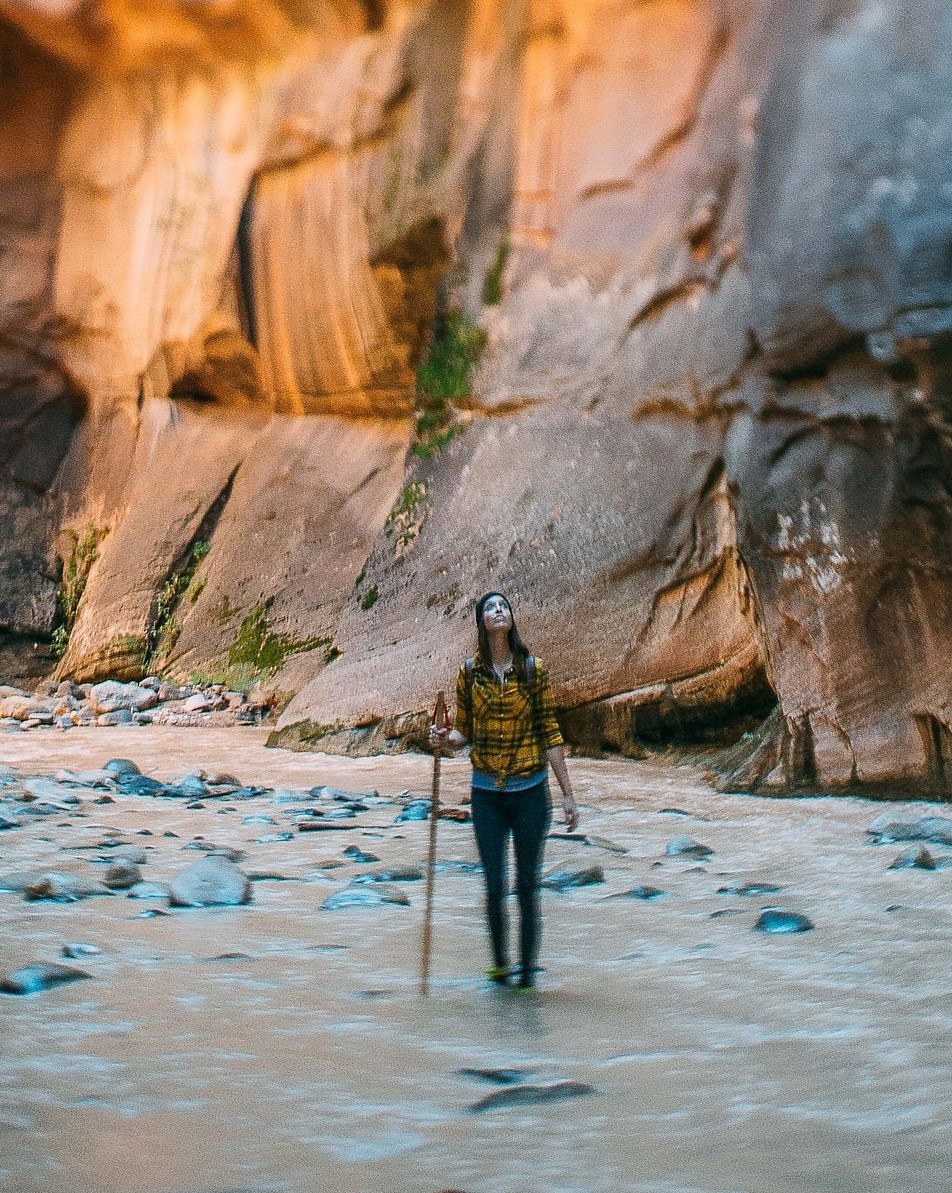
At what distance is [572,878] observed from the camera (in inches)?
205

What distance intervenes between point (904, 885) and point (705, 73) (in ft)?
28.2

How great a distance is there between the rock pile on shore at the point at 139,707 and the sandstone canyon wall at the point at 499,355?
0.48 m

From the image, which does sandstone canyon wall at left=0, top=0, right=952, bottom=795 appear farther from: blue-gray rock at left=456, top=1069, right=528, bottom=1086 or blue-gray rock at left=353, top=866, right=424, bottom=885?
blue-gray rock at left=456, top=1069, right=528, bottom=1086

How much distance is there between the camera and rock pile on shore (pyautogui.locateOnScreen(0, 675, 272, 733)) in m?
12.8

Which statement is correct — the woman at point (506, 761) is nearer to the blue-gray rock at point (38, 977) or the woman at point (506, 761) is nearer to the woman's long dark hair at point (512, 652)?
the woman's long dark hair at point (512, 652)

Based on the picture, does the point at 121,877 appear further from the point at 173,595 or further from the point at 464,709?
the point at 173,595

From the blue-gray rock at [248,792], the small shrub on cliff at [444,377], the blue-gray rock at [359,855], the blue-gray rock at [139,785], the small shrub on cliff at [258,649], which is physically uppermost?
the small shrub on cliff at [444,377]

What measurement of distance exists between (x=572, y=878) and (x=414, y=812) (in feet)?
6.41

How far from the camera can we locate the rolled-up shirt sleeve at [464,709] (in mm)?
3998

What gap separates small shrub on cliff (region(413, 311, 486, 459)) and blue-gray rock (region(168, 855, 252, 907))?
25.2 feet

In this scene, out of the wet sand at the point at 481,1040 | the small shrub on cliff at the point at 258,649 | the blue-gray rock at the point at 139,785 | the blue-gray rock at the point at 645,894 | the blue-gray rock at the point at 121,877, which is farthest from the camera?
the small shrub on cliff at the point at 258,649

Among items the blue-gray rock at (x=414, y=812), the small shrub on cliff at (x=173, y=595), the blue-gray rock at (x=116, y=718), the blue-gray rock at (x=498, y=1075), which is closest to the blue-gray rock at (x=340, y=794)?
the blue-gray rock at (x=414, y=812)

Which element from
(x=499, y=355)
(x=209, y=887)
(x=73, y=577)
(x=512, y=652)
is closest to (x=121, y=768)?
(x=209, y=887)

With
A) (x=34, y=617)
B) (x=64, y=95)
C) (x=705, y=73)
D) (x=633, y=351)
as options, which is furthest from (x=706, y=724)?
(x=64, y=95)
